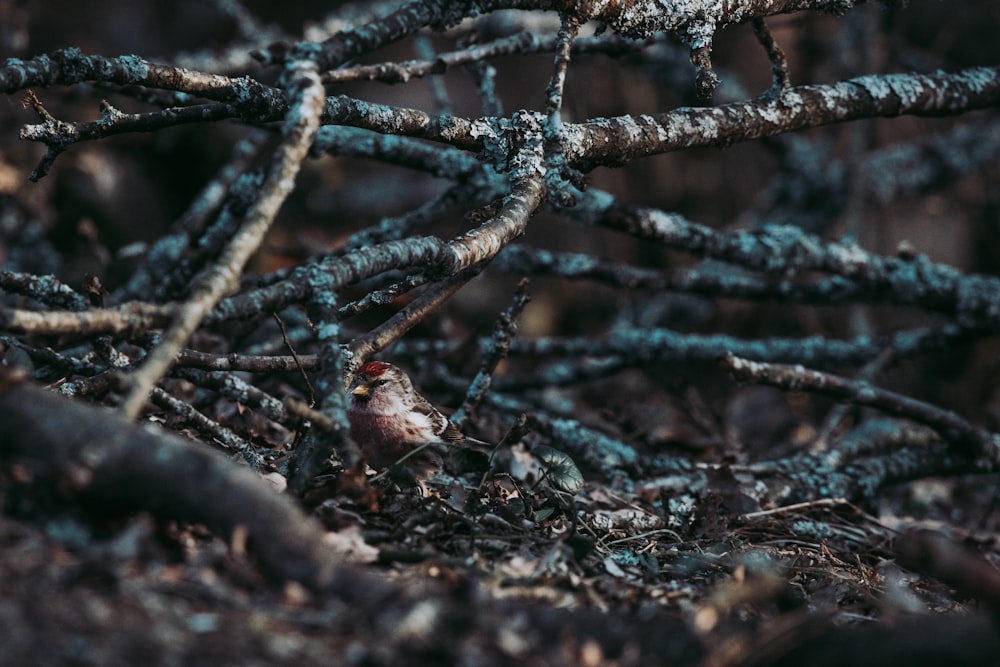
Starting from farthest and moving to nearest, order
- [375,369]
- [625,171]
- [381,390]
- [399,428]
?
[625,171]
[375,369]
[381,390]
[399,428]

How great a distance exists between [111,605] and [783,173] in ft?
20.4

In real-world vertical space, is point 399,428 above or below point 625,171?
below

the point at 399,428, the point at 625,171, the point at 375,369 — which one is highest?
the point at 625,171

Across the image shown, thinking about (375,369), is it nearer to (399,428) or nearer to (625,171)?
(399,428)

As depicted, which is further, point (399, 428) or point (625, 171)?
point (625, 171)

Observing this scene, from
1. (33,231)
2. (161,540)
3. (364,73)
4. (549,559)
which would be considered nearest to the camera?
(161,540)

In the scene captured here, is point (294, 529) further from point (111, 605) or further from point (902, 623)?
point (902, 623)

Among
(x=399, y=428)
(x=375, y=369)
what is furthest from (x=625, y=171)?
(x=399, y=428)

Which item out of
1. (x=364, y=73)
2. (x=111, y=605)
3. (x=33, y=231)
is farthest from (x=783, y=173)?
(x=111, y=605)

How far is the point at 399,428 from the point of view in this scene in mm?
3562

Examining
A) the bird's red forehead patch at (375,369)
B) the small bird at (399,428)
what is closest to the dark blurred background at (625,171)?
the bird's red forehead patch at (375,369)

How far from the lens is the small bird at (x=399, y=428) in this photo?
3.40 metres

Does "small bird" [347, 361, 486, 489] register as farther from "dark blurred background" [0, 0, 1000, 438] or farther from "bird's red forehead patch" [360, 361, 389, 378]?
"dark blurred background" [0, 0, 1000, 438]

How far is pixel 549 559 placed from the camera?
2.47 m
